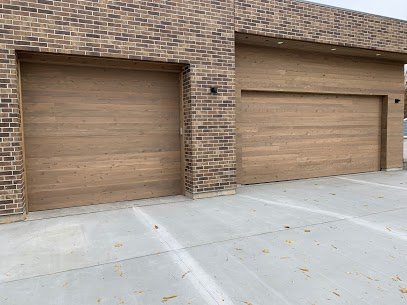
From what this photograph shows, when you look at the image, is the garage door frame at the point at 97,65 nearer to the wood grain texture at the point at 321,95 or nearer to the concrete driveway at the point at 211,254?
the concrete driveway at the point at 211,254

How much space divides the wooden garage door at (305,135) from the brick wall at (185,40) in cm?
120

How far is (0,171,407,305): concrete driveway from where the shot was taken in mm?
2721

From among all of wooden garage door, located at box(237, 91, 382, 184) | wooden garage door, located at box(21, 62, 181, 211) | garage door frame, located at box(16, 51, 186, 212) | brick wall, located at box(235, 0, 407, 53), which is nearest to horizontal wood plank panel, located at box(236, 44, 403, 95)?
wooden garage door, located at box(237, 91, 382, 184)

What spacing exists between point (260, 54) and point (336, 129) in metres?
3.04

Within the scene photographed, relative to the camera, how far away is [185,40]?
5910mm

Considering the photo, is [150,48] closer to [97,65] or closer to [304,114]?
[97,65]

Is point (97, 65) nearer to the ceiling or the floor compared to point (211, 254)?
nearer to the ceiling

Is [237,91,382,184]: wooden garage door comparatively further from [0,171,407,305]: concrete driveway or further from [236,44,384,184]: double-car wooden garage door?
[0,171,407,305]: concrete driveway

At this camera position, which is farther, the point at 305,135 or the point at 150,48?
the point at 305,135

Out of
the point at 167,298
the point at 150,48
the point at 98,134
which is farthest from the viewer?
the point at 98,134

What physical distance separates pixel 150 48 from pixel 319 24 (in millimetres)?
4011

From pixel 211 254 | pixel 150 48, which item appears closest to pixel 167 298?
pixel 211 254

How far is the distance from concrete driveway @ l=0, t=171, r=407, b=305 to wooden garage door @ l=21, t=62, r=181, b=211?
46 centimetres

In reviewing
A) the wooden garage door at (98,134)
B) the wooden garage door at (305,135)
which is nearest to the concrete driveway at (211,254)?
the wooden garage door at (98,134)
